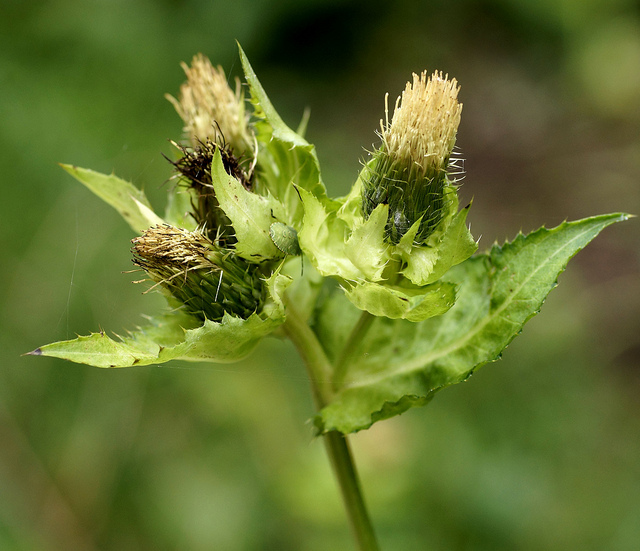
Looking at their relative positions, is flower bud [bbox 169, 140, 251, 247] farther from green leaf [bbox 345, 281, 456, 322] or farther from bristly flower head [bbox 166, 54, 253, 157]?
green leaf [bbox 345, 281, 456, 322]

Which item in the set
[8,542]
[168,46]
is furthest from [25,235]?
[168,46]

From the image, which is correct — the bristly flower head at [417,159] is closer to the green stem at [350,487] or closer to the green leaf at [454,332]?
the green leaf at [454,332]

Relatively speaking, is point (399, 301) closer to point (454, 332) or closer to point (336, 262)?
point (336, 262)

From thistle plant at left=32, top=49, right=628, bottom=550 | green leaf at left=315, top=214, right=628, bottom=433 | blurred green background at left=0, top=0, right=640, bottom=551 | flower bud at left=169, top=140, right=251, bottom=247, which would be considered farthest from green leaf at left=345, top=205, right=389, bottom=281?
blurred green background at left=0, top=0, right=640, bottom=551

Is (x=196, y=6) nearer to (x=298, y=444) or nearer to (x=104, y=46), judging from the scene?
(x=104, y=46)

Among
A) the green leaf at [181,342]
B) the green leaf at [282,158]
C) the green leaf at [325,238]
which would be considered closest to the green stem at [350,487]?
the green leaf at [181,342]

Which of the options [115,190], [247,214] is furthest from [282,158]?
[115,190]
